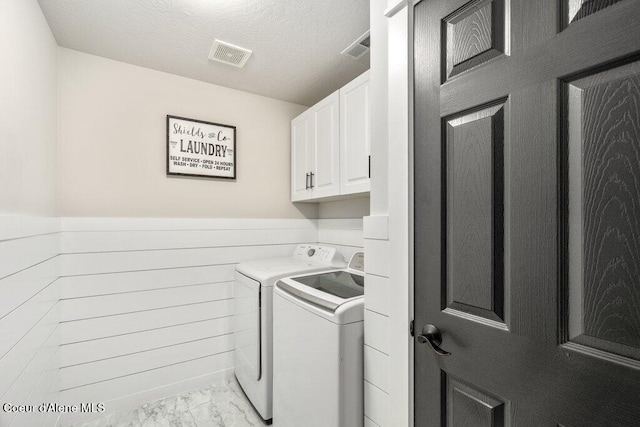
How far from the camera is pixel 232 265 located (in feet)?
7.84

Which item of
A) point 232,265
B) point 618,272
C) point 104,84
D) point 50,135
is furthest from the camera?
point 232,265

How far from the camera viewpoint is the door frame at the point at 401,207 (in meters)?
1.04

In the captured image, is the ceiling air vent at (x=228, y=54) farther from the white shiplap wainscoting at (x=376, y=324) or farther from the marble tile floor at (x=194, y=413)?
the marble tile floor at (x=194, y=413)

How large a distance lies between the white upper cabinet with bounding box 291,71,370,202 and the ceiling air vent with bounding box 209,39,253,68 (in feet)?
2.05

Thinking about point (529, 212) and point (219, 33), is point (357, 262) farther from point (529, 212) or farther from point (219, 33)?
point (219, 33)

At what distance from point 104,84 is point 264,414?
2451mm

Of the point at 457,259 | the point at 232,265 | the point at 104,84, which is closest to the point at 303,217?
the point at 232,265

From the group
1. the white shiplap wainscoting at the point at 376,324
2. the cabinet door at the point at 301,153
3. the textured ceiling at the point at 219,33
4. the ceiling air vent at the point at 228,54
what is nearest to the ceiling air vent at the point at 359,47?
the textured ceiling at the point at 219,33

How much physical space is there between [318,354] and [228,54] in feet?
6.38

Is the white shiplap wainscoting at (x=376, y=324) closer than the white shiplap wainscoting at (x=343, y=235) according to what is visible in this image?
Yes

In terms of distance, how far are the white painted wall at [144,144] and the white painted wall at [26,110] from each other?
0.42ft

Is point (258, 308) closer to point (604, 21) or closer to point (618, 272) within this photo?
point (618, 272)

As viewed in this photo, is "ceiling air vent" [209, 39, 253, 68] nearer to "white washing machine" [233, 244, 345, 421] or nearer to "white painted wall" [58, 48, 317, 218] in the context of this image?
"white painted wall" [58, 48, 317, 218]

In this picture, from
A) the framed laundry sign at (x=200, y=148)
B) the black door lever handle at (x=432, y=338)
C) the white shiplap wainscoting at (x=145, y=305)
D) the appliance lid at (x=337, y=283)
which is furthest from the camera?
the framed laundry sign at (x=200, y=148)
